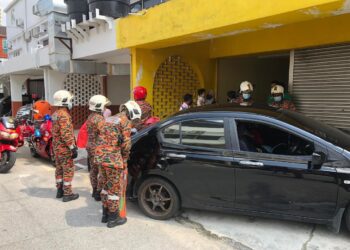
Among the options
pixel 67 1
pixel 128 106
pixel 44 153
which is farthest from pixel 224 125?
pixel 67 1

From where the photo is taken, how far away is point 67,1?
A: 8430 millimetres

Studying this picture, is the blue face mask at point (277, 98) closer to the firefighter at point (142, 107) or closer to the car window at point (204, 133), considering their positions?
the firefighter at point (142, 107)

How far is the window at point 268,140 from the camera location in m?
3.49

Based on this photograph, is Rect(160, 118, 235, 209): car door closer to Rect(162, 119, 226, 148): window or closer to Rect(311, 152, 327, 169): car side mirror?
Rect(162, 119, 226, 148): window

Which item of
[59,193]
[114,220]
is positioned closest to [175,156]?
[114,220]

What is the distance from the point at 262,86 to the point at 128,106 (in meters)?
6.28

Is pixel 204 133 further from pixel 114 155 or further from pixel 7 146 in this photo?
pixel 7 146

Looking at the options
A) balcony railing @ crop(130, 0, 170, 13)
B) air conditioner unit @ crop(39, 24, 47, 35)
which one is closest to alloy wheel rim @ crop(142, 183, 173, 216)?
balcony railing @ crop(130, 0, 170, 13)

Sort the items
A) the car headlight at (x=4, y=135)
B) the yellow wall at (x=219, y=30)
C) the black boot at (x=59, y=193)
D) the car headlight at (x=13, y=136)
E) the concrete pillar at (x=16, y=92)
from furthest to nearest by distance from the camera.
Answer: the concrete pillar at (x=16, y=92)
the car headlight at (x=13, y=136)
the car headlight at (x=4, y=135)
the black boot at (x=59, y=193)
the yellow wall at (x=219, y=30)

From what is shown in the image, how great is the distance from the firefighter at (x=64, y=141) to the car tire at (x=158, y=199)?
1.32 metres

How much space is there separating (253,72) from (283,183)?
20.2ft

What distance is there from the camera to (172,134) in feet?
13.2

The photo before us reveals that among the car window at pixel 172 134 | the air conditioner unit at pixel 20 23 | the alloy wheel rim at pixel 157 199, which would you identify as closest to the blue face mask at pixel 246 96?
the car window at pixel 172 134

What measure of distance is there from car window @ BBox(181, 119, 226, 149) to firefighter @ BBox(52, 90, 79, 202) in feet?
5.99
